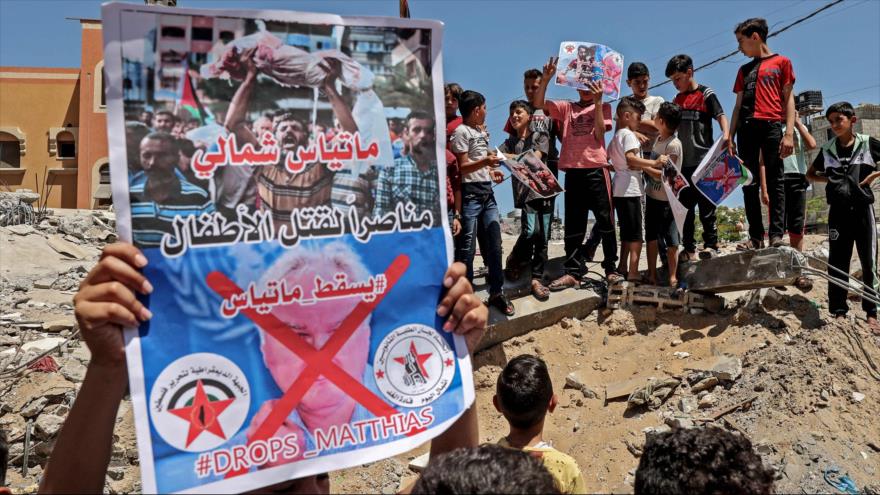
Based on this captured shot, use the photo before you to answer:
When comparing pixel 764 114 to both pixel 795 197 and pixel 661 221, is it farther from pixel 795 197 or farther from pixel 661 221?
pixel 661 221

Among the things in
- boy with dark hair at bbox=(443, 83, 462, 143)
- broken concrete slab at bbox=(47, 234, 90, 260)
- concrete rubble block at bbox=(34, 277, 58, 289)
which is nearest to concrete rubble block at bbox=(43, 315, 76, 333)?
concrete rubble block at bbox=(34, 277, 58, 289)

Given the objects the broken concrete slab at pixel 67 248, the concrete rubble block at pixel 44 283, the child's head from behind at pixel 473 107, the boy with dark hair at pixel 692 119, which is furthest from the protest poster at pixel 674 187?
the broken concrete slab at pixel 67 248

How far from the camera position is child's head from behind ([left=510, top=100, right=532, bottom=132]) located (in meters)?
6.80

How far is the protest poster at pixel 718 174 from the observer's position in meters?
6.17

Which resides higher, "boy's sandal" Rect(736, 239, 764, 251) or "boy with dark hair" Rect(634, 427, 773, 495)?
"boy's sandal" Rect(736, 239, 764, 251)

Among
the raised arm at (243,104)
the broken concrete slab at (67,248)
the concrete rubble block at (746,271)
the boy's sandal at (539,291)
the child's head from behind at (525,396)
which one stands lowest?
the child's head from behind at (525,396)

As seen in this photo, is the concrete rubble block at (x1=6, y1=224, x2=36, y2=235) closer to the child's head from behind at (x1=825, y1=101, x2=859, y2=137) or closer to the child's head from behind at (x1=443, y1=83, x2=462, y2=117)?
the child's head from behind at (x1=443, y1=83, x2=462, y2=117)

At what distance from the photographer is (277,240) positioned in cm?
185

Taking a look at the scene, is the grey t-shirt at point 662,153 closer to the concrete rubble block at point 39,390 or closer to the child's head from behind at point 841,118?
the child's head from behind at point 841,118

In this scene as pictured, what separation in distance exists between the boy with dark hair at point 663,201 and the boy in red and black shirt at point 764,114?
56 cm

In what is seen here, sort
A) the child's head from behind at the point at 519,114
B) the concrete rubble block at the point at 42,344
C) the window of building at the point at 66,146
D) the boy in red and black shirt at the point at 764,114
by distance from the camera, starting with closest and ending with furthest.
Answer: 1. the boy in red and black shirt at the point at 764,114
2. the child's head from behind at the point at 519,114
3. the concrete rubble block at the point at 42,344
4. the window of building at the point at 66,146

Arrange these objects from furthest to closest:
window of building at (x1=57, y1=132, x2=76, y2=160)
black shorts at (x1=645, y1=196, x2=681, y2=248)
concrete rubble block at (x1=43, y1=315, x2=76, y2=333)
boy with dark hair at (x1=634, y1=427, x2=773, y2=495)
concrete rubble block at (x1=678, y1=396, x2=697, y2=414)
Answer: window of building at (x1=57, y1=132, x2=76, y2=160) < concrete rubble block at (x1=43, y1=315, x2=76, y2=333) < black shorts at (x1=645, y1=196, x2=681, y2=248) < concrete rubble block at (x1=678, y1=396, x2=697, y2=414) < boy with dark hair at (x1=634, y1=427, x2=773, y2=495)

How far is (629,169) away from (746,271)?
1391 mm

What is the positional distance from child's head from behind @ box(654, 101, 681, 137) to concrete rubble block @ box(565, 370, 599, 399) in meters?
2.37
